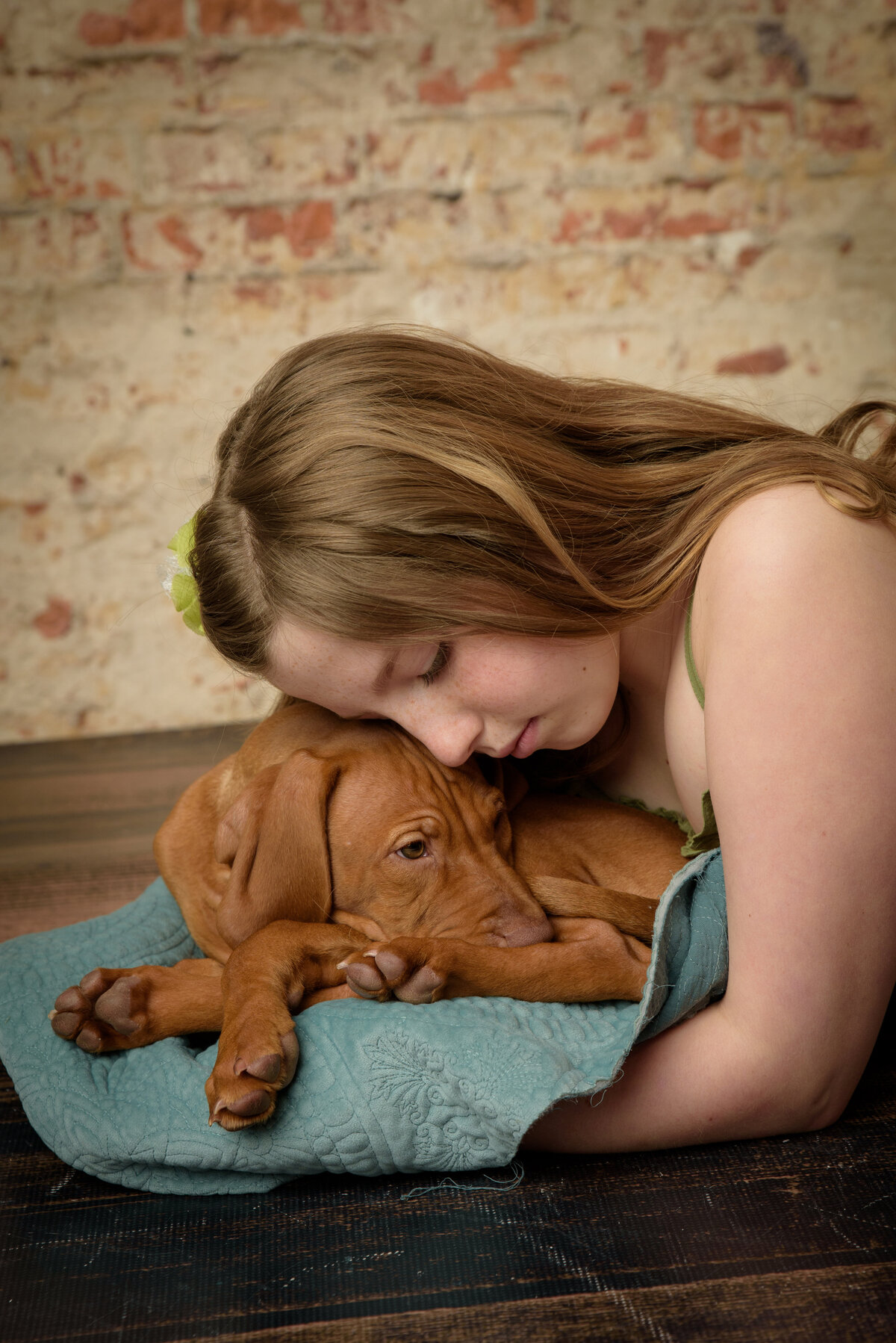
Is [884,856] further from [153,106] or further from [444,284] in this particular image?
[153,106]

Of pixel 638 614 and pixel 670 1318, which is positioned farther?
pixel 638 614

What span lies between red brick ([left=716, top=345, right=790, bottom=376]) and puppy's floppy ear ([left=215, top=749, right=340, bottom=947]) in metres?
3.22

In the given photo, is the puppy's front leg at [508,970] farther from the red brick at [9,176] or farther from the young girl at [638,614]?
the red brick at [9,176]

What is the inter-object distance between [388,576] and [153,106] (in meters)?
3.29

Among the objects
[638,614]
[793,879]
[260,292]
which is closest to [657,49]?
[260,292]

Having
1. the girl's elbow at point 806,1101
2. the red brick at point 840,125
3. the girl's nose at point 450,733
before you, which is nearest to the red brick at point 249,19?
the red brick at point 840,125

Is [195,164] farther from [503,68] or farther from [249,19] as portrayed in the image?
[503,68]

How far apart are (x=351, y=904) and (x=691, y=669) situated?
0.63 meters

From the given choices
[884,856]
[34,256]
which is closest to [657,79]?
[34,256]

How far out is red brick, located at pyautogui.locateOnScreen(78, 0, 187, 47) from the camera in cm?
391

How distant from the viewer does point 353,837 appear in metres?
1.61

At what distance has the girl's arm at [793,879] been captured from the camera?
131cm

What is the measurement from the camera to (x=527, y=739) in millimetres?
1638

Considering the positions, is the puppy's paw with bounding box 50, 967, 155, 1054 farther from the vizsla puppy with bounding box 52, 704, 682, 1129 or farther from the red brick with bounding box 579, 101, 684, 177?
the red brick with bounding box 579, 101, 684, 177
